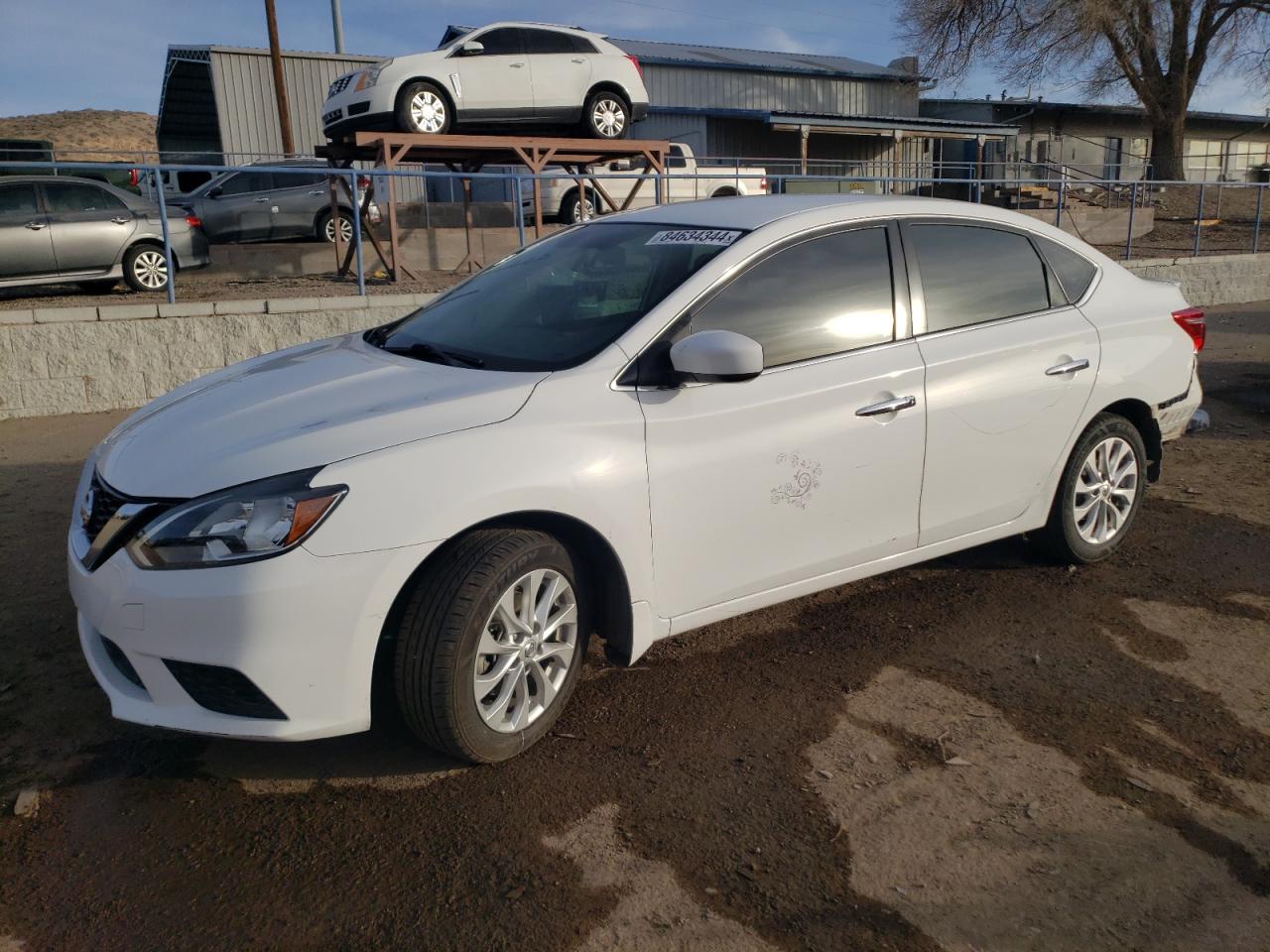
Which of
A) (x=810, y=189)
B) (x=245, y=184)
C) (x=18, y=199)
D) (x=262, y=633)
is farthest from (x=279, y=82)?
(x=262, y=633)

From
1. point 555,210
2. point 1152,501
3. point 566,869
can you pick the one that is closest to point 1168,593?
point 1152,501

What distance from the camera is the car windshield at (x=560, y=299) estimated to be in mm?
3422

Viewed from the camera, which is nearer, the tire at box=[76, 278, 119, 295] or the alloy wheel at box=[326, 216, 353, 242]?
the tire at box=[76, 278, 119, 295]

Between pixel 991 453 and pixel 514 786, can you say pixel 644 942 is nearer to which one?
pixel 514 786

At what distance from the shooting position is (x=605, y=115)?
14.3 metres

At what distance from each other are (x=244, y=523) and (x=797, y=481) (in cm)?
→ 178

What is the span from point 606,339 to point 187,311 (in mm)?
6510

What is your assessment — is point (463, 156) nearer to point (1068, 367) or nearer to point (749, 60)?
point (1068, 367)

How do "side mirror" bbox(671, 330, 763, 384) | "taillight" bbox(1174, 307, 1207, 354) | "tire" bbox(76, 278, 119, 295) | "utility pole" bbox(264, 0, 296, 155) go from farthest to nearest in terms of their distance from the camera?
"utility pole" bbox(264, 0, 296, 155) < "tire" bbox(76, 278, 119, 295) < "taillight" bbox(1174, 307, 1207, 354) < "side mirror" bbox(671, 330, 763, 384)

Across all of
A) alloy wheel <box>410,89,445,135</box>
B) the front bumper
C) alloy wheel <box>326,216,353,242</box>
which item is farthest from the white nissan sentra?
alloy wheel <box>326,216,353,242</box>

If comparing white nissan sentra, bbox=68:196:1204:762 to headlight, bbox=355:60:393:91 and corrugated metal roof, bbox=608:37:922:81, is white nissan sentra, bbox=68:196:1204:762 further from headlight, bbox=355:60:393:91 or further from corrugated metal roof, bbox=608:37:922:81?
corrugated metal roof, bbox=608:37:922:81

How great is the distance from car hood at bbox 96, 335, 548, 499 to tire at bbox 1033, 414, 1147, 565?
2.59m

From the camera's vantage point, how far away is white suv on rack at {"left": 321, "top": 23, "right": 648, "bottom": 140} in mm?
12523

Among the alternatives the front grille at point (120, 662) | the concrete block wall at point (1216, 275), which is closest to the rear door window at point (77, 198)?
the front grille at point (120, 662)
